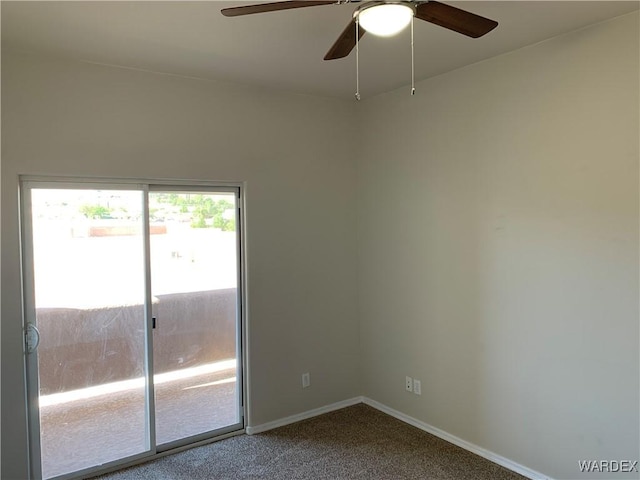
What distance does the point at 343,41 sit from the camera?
205 centimetres

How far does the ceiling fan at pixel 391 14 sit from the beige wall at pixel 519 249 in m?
1.10

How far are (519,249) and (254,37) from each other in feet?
6.89

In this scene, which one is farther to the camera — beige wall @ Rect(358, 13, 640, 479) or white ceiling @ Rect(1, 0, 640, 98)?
beige wall @ Rect(358, 13, 640, 479)

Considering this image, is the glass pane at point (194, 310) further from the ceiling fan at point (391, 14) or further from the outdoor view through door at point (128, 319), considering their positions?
the ceiling fan at point (391, 14)

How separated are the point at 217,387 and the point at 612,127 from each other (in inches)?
127

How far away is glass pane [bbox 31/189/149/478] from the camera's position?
2986 mm

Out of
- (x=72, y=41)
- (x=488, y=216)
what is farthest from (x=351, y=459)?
(x=72, y=41)

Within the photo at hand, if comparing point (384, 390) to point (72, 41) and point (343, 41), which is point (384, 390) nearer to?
point (343, 41)

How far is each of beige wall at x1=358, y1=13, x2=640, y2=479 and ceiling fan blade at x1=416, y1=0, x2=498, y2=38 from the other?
1.08 meters

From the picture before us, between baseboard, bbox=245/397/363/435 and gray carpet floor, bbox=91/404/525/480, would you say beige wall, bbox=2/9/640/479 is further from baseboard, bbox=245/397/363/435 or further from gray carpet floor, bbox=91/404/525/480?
gray carpet floor, bbox=91/404/525/480

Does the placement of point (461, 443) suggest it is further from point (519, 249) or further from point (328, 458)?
point (519, 249)
